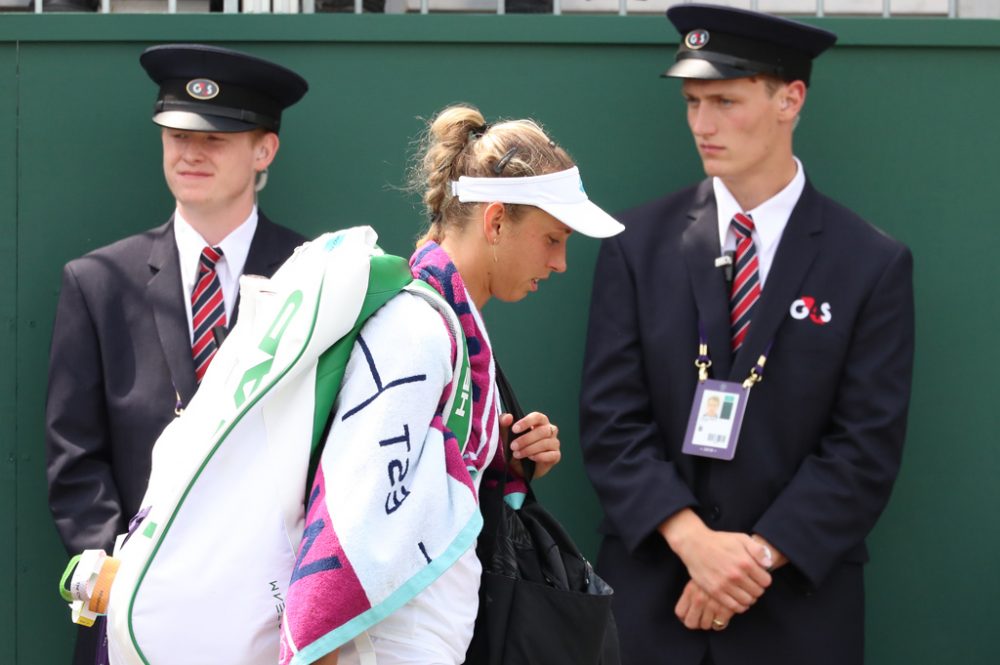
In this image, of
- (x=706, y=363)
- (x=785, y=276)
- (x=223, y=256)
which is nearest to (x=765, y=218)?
(x=785, y=276)

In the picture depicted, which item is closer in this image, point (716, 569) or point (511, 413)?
point (511, 413)

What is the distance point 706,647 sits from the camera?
408 centimetres

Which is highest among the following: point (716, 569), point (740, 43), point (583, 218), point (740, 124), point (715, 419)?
point (740, 43)

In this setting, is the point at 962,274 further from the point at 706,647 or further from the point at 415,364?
the point at 415,364

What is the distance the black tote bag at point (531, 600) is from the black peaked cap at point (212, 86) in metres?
1.83

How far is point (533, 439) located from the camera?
283cm

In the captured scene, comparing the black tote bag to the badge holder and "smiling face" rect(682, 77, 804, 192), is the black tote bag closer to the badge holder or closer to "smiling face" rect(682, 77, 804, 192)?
the badge holder

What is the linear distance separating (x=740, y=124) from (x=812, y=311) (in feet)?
1.85

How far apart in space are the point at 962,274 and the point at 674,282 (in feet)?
3.41

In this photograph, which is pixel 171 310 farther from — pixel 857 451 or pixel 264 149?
pixel 857 451

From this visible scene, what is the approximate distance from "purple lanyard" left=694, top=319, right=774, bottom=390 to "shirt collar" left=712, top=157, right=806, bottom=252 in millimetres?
288

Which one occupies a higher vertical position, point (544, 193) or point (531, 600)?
point (544, 193)

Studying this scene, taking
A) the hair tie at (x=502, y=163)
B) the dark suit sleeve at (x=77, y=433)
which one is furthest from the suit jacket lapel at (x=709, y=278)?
the dark suit sleeve at (x=77, y=433)

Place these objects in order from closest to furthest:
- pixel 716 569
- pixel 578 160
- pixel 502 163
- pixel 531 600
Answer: pixel 531 600 → pixel 502 163 → pixel 716 569 → pixel 578 160
